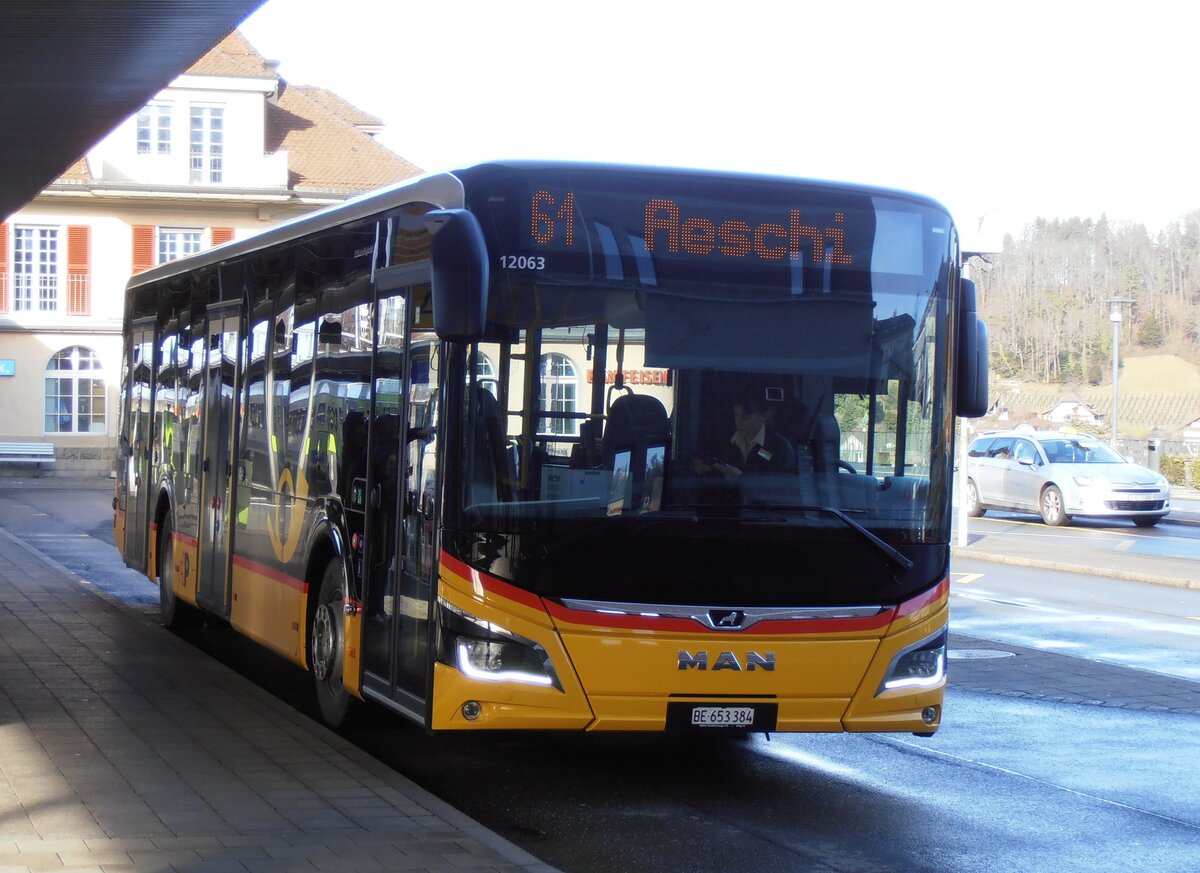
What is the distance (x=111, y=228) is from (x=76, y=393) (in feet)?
17.0

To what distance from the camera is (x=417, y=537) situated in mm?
7336

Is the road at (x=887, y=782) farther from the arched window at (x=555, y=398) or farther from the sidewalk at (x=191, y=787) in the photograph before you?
the arched window at (x=555, y=398)

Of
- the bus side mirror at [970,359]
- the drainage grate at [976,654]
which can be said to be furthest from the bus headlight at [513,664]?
the drainage grate at [976,654]

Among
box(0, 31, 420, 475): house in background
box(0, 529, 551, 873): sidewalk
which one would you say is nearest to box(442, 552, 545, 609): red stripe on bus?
box(0, 529, 551, 873): sidewalk

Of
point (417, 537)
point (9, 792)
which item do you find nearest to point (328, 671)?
point (417, 537)

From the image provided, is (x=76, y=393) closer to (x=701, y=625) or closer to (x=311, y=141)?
(x=311, y=141)

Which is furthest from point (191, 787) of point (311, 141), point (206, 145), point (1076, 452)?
point (311, 141)

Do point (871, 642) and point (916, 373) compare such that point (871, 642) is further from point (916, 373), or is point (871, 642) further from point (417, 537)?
point (417, 537)

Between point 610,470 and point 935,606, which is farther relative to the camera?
point 935,606

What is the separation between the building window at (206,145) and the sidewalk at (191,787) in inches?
1599

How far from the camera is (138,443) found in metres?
Answer: 15.0

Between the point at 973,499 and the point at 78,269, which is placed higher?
the point at 78,269

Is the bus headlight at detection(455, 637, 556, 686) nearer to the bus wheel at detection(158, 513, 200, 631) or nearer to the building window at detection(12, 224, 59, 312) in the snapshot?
the bus wheel at detection(158, 513, 200, 631)

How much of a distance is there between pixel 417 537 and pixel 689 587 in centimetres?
132
